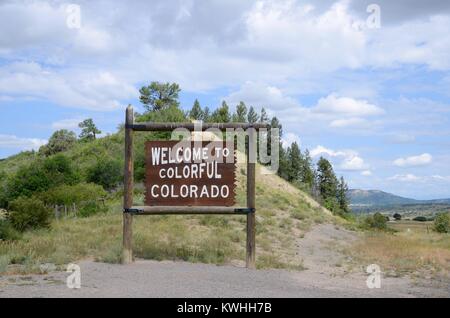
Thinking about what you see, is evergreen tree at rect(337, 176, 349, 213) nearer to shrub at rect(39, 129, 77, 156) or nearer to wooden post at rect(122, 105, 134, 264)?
shrub at rect(39, 129, 77, 156)

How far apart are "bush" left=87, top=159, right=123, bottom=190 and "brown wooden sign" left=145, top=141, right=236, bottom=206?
28.5 meters

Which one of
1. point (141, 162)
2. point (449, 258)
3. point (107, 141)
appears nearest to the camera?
point (449, 258)

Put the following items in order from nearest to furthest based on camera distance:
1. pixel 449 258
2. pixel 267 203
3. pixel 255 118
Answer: pixel 449 258, pixel 267 203, pixel 255 118

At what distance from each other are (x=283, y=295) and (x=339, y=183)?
75.3 metres

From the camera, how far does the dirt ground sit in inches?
337

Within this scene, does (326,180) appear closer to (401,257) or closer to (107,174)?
(107,174)

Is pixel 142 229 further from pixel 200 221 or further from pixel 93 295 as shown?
pixel 93 295

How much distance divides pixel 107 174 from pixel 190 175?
97.5ft

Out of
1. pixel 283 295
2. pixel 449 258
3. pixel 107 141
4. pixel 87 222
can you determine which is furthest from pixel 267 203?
pixel 107 141

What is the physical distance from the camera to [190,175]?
39.3 ft

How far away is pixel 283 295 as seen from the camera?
28.4 feet

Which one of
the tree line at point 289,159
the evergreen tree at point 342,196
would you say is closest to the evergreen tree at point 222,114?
the tree line at point 289,159

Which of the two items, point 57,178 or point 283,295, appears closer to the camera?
point 283,295

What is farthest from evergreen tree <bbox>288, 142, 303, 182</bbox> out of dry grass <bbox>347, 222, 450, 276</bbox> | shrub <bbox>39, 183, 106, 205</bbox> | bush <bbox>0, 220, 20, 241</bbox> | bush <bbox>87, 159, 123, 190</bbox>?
bush <bbox>0, 220, 20, 241</bbox>
